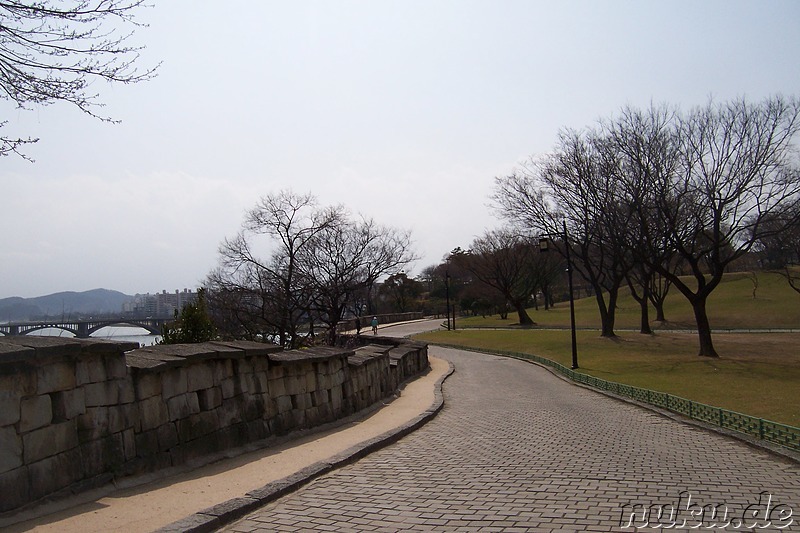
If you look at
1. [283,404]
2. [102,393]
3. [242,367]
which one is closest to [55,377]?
[102,393]

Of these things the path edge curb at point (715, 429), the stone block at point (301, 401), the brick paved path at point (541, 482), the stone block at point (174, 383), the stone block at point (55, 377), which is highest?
the stone block at point (55, 377)

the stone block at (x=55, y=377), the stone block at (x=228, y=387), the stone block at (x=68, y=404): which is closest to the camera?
the stone block at (x=55, y=377)

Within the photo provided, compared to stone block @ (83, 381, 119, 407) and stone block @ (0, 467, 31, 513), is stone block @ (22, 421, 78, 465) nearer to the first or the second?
stone block @ (0, 467, 31, 513)

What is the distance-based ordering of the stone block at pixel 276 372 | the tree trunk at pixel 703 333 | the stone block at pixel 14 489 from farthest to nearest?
the tree trunk at pixel 703 333
the stone block at pixel 276 372
the stone block at pixel 14 489

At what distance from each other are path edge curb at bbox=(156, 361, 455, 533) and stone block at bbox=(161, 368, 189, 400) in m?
1.80

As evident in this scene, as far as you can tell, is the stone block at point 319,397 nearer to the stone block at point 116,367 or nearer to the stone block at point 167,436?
the stone block at point 167,436

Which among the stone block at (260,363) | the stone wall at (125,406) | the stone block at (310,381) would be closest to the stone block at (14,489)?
the stone wall at (125,406)

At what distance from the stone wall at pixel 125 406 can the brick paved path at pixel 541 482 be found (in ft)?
6.00

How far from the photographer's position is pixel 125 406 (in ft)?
24.5

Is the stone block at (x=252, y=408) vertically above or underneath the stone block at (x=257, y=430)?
above

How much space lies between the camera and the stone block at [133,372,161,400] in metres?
7.68

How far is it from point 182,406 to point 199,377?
51cm

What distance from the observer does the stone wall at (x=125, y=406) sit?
6082 millimetres

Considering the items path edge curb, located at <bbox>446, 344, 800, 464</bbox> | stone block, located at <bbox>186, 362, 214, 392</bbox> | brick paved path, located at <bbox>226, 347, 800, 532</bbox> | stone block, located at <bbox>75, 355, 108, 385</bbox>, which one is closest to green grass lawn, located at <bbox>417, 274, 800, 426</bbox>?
path edge curb, located at <bbox>446, 344, 800, 464</bbox>
